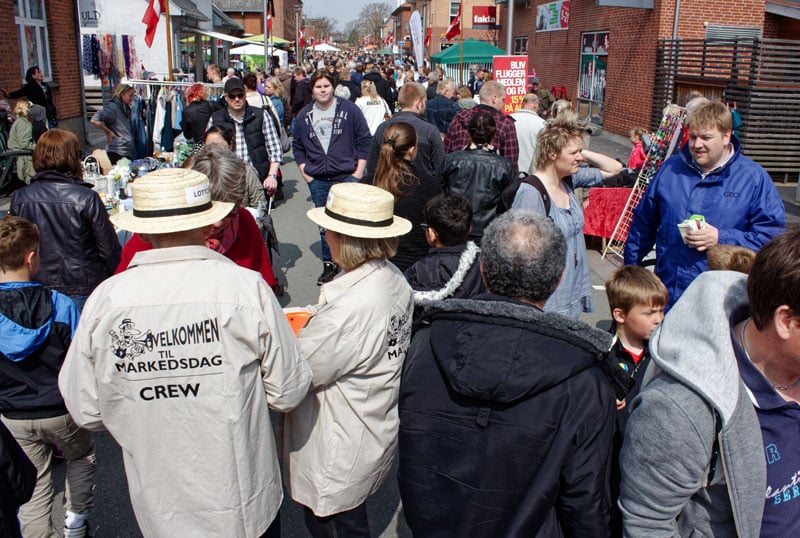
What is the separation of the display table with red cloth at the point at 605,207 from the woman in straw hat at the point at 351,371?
623cm

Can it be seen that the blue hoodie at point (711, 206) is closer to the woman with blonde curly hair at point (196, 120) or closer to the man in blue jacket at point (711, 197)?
the man in blue jacket at point (711, 197)

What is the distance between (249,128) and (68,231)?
358 centimetres

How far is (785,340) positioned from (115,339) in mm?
1861

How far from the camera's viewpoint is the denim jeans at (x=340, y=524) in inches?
103

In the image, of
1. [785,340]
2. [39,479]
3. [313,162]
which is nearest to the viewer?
[785,340]

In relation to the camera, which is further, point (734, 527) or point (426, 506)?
point (426, 506)

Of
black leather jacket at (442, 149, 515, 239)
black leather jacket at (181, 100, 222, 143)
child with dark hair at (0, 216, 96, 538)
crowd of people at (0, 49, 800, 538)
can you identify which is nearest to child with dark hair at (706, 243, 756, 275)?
crowd of people at (0, 49, 800, 538)

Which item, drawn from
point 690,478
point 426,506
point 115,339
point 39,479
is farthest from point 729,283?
point 39,479

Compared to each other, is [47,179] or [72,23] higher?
[72,23]

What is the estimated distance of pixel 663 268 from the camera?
4023mm

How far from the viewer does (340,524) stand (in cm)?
262

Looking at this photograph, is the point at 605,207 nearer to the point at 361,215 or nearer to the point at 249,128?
the point at 249,128

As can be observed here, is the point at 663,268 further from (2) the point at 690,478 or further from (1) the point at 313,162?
(1) the point at 313,162

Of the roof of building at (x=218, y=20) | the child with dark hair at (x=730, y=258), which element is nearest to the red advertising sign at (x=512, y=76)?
the child with dark hair at (x=730, y=258)
